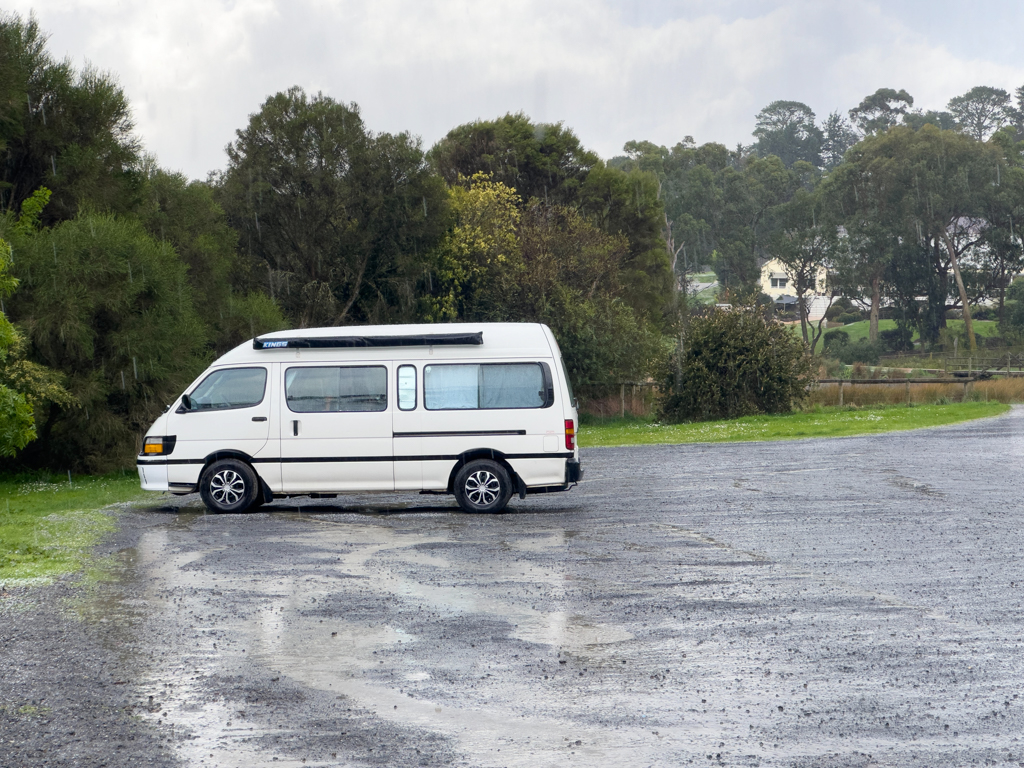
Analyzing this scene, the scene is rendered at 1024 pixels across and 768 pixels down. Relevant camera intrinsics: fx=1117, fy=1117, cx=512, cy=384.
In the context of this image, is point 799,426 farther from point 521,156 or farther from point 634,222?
point 634,222

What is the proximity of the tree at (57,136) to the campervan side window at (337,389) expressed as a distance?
1567cm

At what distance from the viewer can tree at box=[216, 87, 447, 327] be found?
4147 cm

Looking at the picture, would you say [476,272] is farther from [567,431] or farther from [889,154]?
[889,154]

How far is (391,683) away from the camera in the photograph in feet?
20.4

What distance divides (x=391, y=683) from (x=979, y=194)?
7622 cm

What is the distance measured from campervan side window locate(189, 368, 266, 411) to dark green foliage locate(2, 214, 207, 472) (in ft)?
35.0

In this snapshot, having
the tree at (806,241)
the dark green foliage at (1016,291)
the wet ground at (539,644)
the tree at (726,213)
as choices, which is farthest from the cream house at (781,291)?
the wet ground at (539,644)

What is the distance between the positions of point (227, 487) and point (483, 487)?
10.3 ft

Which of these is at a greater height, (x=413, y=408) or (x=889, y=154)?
(x=889, y=154)

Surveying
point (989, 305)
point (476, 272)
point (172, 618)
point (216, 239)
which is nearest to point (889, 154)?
point (989, 305)

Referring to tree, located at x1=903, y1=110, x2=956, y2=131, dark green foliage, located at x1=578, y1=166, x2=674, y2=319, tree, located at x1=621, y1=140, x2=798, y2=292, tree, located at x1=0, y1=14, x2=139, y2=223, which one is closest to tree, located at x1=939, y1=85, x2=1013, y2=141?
tree, located at x1=903, y1=110, x2=956, y2=131

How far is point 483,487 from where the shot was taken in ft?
44.2

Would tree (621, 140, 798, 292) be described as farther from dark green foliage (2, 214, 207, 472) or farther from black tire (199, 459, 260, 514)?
black tire (199, 459, 260, 514)

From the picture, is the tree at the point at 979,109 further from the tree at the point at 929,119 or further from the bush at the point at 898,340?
the bush at the point at 898,340
